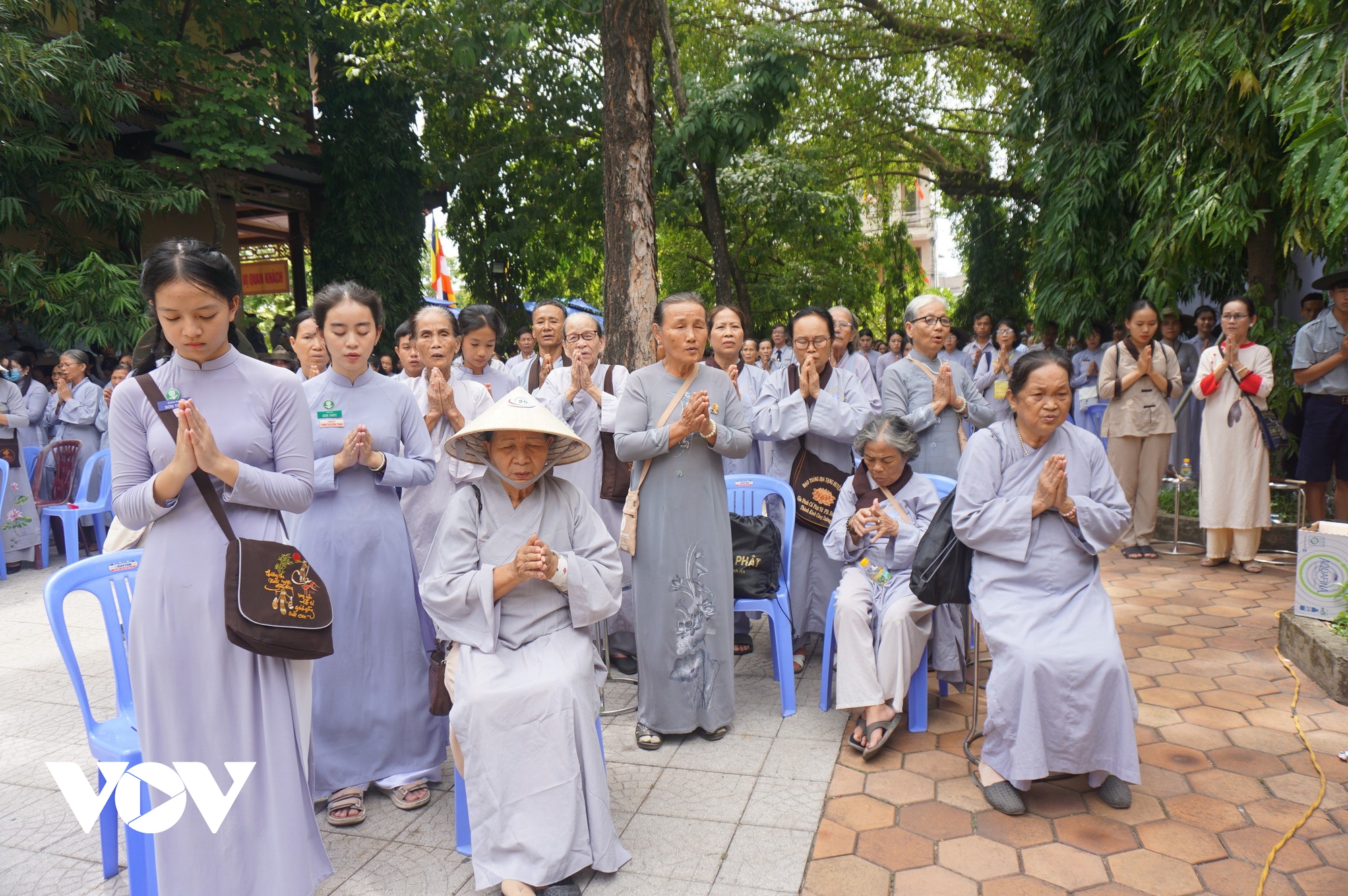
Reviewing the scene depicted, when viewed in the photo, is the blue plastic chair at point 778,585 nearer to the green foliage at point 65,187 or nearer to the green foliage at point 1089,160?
the green foliage at point 1089,160

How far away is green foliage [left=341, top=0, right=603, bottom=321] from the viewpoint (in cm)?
1247

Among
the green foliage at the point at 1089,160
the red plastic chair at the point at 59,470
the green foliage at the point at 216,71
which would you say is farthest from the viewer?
the green foliage at the point at 216,71

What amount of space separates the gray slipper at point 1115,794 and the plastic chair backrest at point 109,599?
345 cm

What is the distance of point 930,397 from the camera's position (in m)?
5.03

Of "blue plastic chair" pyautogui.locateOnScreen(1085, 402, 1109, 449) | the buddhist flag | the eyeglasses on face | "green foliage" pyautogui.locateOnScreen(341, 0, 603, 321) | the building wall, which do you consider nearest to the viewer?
the eyeglasses on face

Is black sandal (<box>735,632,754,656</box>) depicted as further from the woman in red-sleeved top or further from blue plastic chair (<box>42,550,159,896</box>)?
the woman in red-sleeved top

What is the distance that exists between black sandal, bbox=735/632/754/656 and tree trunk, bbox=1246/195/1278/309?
559cm

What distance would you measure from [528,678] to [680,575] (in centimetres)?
115

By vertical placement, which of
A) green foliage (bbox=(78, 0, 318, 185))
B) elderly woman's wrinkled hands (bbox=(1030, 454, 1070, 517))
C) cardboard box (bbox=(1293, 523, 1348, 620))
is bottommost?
cardboard box (bbox=(1293, 523, 1348, 620))

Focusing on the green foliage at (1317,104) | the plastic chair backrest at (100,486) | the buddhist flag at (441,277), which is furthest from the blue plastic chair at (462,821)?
the buddhist flag at (441,277)

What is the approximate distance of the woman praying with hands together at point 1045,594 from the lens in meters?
3.24

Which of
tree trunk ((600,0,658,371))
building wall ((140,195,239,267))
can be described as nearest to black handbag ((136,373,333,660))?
tree trunk ((600,0,658,371))

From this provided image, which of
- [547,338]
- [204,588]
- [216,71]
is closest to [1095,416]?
[547,338]

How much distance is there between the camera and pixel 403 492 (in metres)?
4.13
